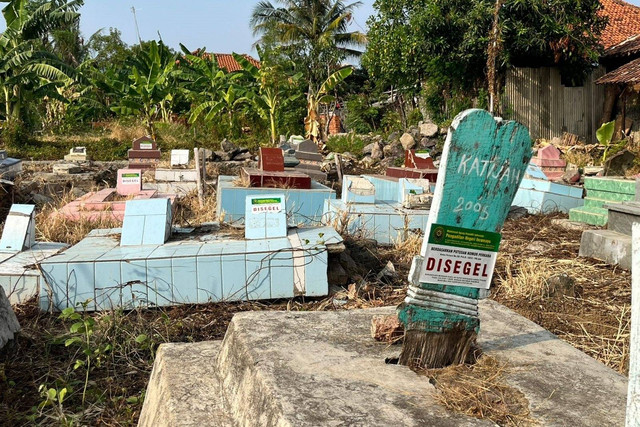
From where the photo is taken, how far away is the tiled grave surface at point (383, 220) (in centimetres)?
695

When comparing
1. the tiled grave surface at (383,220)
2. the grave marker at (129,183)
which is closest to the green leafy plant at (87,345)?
the tiled grave surface at (383,220)

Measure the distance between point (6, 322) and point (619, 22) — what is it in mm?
21492

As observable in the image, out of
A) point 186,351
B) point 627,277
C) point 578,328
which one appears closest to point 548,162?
point 627,277

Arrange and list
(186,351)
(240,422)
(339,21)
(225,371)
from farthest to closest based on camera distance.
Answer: (339,21)
(186,351)
(225,371)
(240,422)

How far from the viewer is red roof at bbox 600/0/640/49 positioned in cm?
1906

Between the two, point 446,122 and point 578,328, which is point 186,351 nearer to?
point 578,328

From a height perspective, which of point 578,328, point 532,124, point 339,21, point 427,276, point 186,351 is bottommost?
point 578,328

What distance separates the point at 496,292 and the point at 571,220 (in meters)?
3.67

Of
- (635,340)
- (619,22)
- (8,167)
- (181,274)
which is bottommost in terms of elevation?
(181,274)

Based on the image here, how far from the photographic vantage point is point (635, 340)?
55.9 inches

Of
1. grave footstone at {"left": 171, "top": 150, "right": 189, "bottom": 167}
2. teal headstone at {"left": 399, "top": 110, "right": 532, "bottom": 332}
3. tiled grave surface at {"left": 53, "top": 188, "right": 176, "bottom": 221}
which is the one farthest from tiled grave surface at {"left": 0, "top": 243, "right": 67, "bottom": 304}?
grave footstone at {"left": 171, "top": 150, "right": 189, "bottom": 167}

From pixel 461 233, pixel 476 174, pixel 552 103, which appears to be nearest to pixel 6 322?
pixel 461 233

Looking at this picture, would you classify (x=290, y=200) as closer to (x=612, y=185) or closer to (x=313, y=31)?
(x=612, y=185)

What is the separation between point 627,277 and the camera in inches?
221
